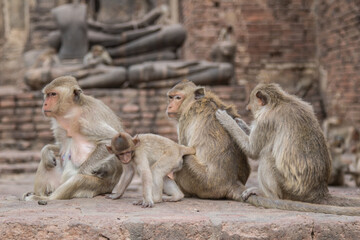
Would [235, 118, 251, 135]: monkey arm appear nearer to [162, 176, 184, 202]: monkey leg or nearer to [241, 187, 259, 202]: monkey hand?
[241, 187, 259, 202]: monkey hand

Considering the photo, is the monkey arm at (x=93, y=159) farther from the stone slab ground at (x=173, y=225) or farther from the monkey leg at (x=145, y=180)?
the stone slab ground at (x=173, y=225)

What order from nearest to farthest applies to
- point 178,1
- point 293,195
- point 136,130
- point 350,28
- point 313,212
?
point 313,212 < point 293,195 < point 136,130 < point 350,28 < point 178,1

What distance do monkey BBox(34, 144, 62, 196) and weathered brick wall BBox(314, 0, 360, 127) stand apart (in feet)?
21.4

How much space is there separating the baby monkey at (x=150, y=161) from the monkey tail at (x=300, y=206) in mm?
587

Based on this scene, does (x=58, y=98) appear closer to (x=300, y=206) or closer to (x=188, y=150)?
(x=188, y=150)

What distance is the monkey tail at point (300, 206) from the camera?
10.4ft

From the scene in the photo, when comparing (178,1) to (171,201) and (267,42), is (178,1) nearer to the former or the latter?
(267,42)

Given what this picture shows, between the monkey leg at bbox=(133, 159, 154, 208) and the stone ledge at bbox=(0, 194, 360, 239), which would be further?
the monkey leg at bbox=(133, 159, 154, 208)

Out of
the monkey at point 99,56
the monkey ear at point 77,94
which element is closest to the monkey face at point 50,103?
the monkey ear at point 77,94

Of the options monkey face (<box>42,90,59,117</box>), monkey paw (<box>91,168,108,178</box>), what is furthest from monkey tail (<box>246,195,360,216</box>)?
monkey face (<box>42,90,59,117</box>)

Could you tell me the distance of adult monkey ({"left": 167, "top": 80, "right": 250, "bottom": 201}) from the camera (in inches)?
148

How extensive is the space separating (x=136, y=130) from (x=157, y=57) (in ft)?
9.58

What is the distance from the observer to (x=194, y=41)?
12.8 meters

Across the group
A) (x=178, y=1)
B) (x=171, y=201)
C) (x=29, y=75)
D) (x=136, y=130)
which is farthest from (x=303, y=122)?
(x=178, y=1)
